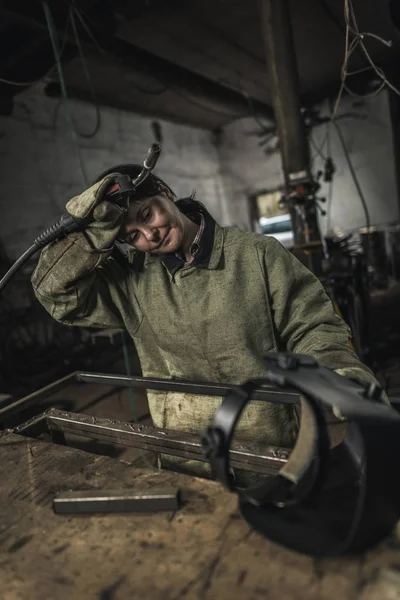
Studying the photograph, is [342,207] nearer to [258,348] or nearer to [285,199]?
[285,199]

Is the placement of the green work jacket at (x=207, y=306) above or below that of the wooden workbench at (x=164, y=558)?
above

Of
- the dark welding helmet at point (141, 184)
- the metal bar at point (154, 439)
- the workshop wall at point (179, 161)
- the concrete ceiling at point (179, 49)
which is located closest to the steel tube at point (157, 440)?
the metal bar at point (154, 439)

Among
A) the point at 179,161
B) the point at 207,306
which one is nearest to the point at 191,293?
the point at 207,306

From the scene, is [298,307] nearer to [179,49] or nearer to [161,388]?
[161,388]

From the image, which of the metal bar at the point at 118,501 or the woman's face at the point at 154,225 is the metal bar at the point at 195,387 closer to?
the metal bar at the point at 118,501

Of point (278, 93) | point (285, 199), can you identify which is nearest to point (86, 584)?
point (285, 199)

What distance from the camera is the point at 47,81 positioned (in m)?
4.25

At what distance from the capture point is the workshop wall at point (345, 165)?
242 inches

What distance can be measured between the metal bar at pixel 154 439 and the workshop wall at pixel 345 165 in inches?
246

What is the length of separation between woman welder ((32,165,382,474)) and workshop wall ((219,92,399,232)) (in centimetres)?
582

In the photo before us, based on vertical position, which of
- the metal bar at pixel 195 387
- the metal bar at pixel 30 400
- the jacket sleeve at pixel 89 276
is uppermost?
the jacket sleeve at pixel 89 276

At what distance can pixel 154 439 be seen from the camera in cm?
111

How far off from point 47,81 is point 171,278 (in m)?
3.95

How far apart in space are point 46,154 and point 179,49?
6.09ft
